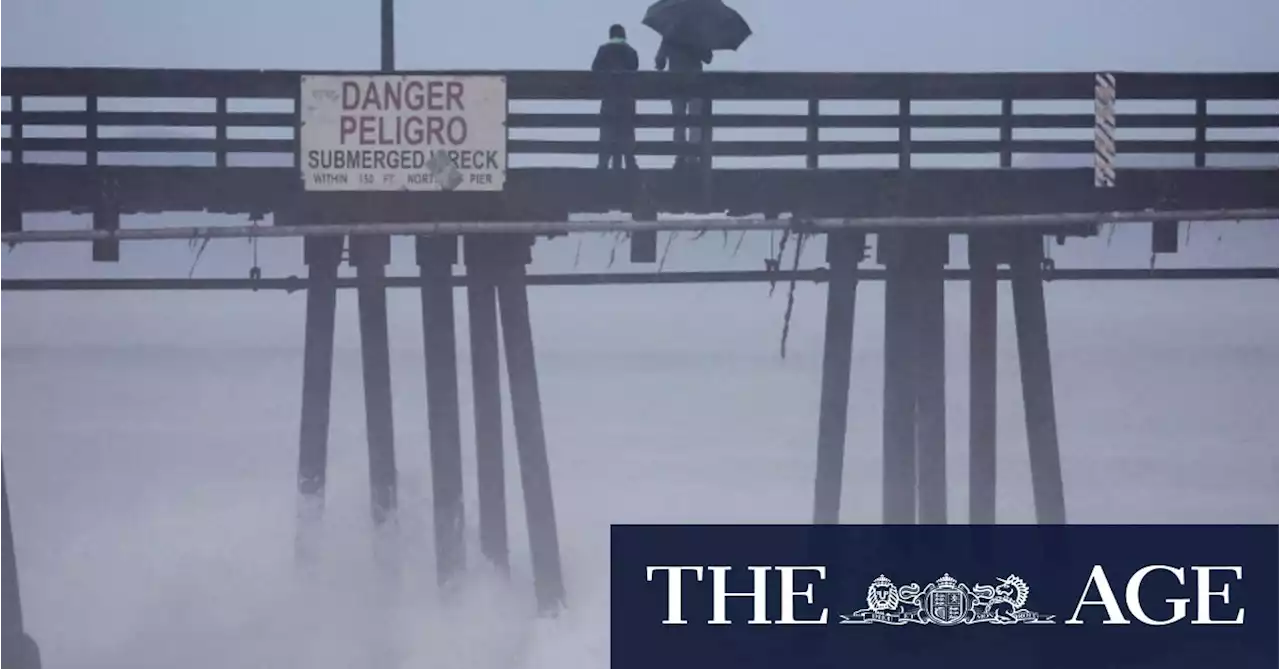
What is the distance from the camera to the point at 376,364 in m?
15.6

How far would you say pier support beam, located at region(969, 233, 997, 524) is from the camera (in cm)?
1523

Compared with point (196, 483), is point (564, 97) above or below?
above

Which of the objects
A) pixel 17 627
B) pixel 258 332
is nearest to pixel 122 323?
pixel 258 332

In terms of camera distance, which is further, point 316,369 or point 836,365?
point 316,369

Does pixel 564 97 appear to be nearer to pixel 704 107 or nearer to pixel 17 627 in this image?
pixel 704 107

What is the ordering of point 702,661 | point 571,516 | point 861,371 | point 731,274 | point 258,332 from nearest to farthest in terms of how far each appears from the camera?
point 702,661
point 731,274
point 571,516
point 861,371
point 258,332

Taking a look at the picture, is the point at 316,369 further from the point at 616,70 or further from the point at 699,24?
the point at 699,24

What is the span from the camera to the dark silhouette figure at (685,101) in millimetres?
14789

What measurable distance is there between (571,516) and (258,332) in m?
62.1

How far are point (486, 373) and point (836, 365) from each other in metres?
Answer: 2.67

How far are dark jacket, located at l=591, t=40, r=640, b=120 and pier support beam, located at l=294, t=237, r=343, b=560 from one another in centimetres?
238

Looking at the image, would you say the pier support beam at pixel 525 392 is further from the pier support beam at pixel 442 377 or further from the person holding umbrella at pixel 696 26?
the person holding umbrella at pixel 696 26

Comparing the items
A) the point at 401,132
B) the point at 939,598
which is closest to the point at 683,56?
the point at 401,132

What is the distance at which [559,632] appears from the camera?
15.7 m
